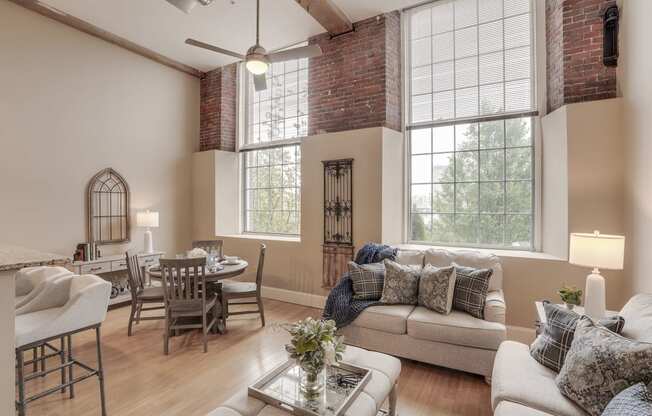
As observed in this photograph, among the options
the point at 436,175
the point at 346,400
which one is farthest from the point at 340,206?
the point at 346,400

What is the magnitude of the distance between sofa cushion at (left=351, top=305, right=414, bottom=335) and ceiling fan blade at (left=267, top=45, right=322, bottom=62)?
8.43ft

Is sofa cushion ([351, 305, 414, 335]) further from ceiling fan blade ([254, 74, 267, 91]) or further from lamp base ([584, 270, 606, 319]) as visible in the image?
ceiling fan blade ([254, 74, 267, 91])

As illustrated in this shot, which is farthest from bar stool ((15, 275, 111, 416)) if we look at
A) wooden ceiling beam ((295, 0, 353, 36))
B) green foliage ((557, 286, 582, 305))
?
wooden ceiling beam ((295, 0, 353, 36))

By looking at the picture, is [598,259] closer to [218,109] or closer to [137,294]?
[137,294]

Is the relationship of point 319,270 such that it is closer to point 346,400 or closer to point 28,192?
point 346,400

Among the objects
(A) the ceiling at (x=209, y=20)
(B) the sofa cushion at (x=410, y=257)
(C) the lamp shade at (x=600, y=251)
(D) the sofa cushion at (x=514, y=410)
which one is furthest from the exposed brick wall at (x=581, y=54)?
(D) the sofa cushion at (x=514, y=410)

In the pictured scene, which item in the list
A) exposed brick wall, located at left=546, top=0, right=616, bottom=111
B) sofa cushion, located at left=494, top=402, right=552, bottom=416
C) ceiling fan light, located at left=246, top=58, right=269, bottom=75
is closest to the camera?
sofa cushion, located at left=494, top=402, right=552, bottom=416

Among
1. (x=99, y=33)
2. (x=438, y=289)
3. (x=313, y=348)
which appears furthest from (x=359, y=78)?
(x=313, y=348)

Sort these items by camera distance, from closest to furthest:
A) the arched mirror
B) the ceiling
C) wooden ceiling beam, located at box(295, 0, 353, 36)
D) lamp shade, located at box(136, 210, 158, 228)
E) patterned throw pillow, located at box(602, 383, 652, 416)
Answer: patterned throw pillow, located at box(602, 383, 652, 416), wooden ceiling beam, located at box(295, 0, 353, 36), the ceiling, the arched mirror, lamp shade, located at box(136, 210, 158, 228)

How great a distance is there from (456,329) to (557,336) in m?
0.85

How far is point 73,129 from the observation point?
14.6 feet

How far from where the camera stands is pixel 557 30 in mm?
3494

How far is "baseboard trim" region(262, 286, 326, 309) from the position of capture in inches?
185

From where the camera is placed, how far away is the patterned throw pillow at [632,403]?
126cm
